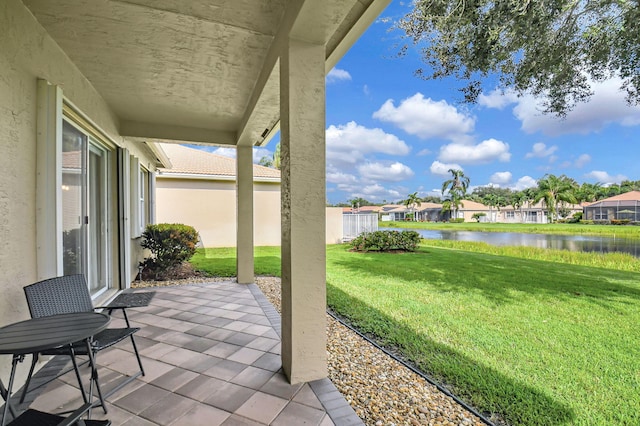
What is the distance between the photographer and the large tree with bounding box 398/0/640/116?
4348 millimetres

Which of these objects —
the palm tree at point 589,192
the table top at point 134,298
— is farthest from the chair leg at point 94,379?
the palm tree at point 589,192

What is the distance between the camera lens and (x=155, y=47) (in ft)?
9.77

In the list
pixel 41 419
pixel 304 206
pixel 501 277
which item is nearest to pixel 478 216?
pixel 501 277

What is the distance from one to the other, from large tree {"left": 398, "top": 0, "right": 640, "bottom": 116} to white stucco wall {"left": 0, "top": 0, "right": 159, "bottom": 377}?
4873 millimetres

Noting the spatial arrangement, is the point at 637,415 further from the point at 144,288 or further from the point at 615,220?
the point at 615,220

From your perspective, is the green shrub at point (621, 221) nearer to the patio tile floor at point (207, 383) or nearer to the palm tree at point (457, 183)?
the palm tree at point (457, 183)

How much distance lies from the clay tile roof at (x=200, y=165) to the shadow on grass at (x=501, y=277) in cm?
621

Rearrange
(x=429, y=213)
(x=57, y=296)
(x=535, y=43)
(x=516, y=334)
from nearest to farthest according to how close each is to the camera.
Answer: (x=57, y=296)
(x=516, y=334)
(x=535, y=43)
(x=429, y=213)

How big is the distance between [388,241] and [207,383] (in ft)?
31.3

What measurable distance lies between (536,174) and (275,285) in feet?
176

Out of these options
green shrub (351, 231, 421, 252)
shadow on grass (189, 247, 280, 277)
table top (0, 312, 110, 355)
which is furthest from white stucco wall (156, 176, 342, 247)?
table top (0, 312, 110, 355)

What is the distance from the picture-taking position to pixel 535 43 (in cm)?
481

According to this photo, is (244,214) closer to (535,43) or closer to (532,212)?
(535,43)

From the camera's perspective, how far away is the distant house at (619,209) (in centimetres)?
3086
